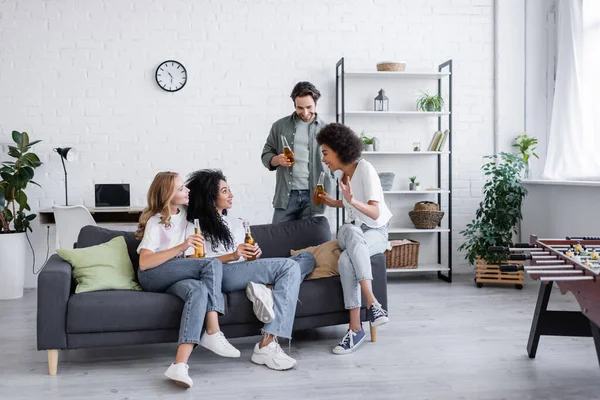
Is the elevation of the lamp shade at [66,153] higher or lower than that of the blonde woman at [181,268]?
higher

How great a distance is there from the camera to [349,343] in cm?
349

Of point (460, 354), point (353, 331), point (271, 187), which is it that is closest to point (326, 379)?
point (353, 331)

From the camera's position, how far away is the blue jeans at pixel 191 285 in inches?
121

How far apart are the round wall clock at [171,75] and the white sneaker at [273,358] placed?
2.98 meters

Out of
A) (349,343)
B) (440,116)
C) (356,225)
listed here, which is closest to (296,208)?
(356,225)

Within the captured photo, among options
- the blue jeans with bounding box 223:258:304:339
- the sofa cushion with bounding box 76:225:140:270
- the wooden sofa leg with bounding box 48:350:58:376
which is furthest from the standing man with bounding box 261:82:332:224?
the wooden sofa leg with bounding box 48:350:58:376

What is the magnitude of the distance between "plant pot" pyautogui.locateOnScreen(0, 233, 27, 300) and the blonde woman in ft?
7.62

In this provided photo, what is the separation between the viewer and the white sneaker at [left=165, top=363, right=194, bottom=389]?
9.64 ft

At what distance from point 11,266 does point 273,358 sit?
2.91 metres

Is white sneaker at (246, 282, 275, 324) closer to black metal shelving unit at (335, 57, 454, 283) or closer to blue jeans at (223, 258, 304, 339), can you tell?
blue jeans at (223, 258, 304, 339)

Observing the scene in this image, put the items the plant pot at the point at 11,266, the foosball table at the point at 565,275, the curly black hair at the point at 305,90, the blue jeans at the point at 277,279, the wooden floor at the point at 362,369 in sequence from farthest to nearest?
the plant pot at the point at 11,266
the curly black hair at the point at 305,90
the blue jeans at the point at 277,279
the wooden floor at the point at 362,369
the foosball table at the point at 565,275

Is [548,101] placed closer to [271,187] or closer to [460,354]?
[271,187]

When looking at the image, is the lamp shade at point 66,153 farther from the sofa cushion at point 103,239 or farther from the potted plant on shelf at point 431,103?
the potted plant on shelf at point 431,103

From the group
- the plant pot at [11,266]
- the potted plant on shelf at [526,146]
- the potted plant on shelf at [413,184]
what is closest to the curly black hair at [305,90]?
the potted plant on shelf at [413,184]
